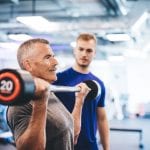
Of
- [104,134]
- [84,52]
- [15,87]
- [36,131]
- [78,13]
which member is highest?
[78,13]

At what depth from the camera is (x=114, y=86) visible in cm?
1277

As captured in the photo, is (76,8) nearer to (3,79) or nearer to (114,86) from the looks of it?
(3,79)

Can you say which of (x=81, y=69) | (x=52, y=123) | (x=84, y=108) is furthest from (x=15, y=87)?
(x=81, y=69)

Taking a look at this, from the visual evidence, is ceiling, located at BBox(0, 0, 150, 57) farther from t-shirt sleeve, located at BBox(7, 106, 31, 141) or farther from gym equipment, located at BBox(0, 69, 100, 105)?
gym equipment, located at BBox(0, 69, 100, 105)

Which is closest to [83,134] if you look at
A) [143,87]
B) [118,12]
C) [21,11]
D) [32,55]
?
[32,55]

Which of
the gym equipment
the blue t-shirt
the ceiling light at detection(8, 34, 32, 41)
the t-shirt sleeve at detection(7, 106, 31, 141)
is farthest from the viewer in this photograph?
the ceiling light at detection(8, 34, 32, 41)

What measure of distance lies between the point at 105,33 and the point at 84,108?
17.9 feet

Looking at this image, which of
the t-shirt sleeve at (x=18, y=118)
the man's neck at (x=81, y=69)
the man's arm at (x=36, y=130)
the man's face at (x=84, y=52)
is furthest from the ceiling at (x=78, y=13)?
the man's arm at (x=36, y=130)

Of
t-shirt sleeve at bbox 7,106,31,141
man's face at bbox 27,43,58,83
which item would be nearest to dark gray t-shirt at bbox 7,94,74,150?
t-shirt sleeve at bbox 7,106,31,141

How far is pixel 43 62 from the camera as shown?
1346mm

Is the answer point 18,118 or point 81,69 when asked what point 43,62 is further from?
point 81,69

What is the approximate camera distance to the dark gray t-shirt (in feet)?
3.99

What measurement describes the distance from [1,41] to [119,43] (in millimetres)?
3486

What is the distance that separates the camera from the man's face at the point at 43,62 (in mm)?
1335
